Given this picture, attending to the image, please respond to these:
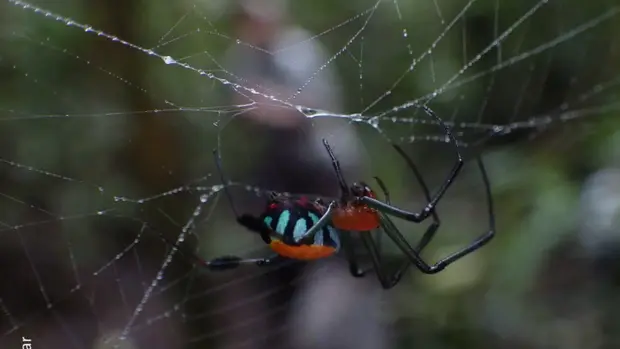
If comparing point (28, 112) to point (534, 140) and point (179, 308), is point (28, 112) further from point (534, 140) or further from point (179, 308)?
point (534, 140)

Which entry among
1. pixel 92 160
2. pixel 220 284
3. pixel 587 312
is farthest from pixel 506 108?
pixel 92 160

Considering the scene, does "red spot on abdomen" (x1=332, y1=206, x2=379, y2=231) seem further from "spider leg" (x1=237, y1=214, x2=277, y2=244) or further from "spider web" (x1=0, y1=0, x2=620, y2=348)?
"spider web" (x1=0, y1=0, x2=620, y2=348)

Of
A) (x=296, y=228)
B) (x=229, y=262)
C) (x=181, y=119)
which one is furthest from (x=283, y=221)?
(x=181, y=119)

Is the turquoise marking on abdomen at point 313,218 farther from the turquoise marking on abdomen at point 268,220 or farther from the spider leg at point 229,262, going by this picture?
the spider leg at point 229,262

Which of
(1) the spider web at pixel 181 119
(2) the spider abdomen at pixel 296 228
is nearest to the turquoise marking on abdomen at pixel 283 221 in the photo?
(2) the spider abdomen at pixel 296 228

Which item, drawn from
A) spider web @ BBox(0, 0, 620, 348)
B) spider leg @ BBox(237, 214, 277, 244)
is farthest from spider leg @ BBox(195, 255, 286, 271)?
spider web @ BBox(0, 0, 620, 348)
